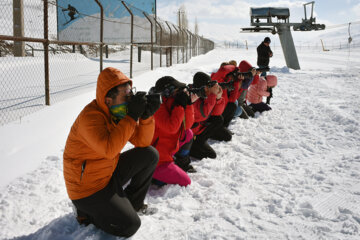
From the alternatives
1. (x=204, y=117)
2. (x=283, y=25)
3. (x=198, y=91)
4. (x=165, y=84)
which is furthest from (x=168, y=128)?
(x=283, y=25)

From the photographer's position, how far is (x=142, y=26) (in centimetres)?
1323

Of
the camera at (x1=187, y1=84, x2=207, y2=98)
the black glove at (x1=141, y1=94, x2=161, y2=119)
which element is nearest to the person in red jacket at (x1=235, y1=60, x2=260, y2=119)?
the camera at (x1=187, y1=84, x2=207, y2=98)

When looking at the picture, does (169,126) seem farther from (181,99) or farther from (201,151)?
(201,151)

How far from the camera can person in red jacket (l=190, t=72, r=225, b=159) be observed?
12.4 feet

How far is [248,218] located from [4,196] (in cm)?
209

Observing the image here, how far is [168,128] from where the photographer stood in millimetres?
2984

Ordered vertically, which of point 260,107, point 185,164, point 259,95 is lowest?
point 185,164

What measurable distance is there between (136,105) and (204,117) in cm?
195

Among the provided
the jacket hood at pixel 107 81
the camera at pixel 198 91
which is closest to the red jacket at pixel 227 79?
the camera at pixel 198 91

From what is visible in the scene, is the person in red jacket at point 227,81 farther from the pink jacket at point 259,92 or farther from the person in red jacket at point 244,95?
the pink jacket at point 259,92

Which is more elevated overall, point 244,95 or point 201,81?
point 201,81

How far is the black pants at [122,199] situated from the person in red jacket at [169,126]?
531 mm

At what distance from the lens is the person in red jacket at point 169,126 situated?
2951mm

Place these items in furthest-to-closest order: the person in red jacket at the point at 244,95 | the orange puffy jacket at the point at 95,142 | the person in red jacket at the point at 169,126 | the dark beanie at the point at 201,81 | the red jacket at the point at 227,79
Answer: the person in red jacket at the point at 244,95
the red jacket at the point at 227,79
the dark beanie at the point at 201,81
the person in red jacket at the point at 169,126
the orange puffy jacket at the point at 95,142
